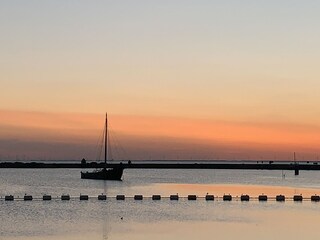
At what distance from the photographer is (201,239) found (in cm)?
5850

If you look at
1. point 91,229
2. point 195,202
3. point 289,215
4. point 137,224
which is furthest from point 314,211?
point 91,229

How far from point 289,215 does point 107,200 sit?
29.6m

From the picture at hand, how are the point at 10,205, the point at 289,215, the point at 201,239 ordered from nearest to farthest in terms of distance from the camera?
the point at 201,239, the point at 289,215, the point at 10,205

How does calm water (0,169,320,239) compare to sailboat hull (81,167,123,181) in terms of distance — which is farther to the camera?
sailboat hull (81,167,123,181)

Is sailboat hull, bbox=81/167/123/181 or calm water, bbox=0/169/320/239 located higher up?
sailboat hull, bbox=81/167/123/181

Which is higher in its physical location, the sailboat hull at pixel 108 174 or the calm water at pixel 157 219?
the sailboat hull at pixel 108 174

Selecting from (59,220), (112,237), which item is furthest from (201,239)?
(59,220)

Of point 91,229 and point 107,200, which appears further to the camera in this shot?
point 107,200

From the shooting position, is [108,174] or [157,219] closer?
[157,219]

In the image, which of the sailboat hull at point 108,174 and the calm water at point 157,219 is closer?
the calm water at point 157,219

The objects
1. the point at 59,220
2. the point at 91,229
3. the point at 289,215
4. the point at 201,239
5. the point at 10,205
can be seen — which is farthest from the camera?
the point at 10,205

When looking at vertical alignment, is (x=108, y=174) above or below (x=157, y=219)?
above

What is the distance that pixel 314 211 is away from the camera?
272 feet

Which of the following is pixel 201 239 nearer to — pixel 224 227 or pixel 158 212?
pixel 224 227
